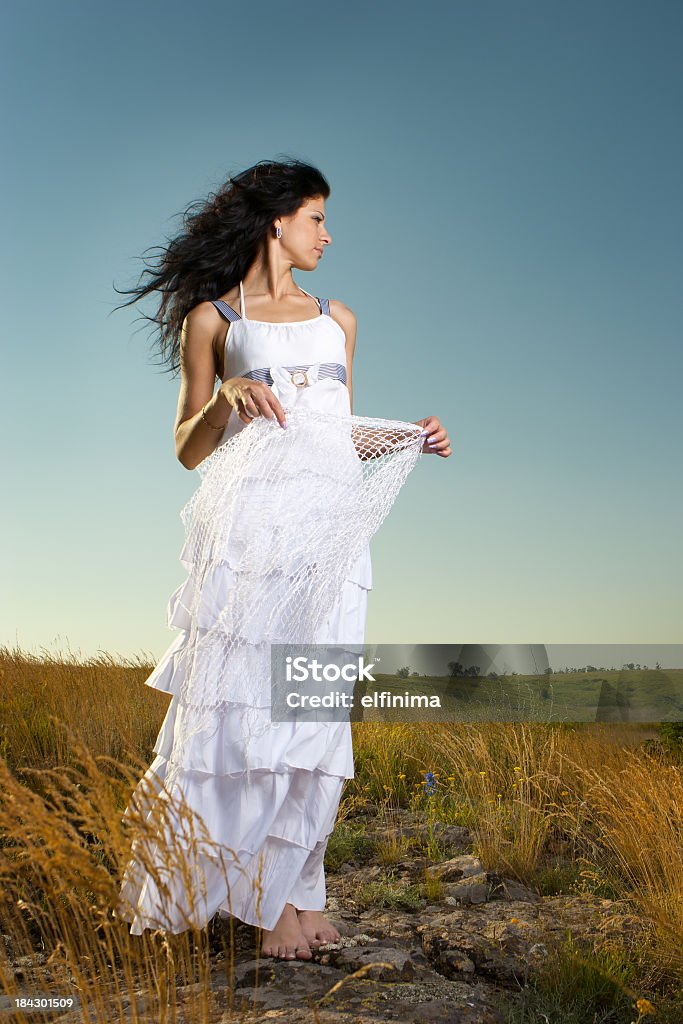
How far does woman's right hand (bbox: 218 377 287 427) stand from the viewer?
8.17 feet

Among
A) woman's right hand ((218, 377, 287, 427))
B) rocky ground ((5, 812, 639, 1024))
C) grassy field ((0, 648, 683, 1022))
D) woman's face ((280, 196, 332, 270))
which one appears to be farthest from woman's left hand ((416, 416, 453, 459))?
rocky ground ((5, 812, 639, 1024))

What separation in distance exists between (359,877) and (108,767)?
6.48ft

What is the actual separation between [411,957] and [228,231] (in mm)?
2533

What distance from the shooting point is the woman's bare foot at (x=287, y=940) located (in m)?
2.71

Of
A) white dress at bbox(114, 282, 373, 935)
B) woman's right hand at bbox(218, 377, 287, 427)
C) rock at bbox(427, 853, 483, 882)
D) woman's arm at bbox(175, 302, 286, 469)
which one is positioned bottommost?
rock at bbox(427, 853, 483, 882)

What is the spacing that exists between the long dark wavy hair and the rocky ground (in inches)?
88.1

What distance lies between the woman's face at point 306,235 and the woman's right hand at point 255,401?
769 mm

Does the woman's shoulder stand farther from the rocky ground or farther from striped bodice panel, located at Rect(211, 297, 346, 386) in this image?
the rocky ground

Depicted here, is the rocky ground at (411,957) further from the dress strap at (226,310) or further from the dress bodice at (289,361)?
the dress strap at (226,310)

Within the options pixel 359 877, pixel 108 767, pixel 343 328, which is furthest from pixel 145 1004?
pixel 108 767

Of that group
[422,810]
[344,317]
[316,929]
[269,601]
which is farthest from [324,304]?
[422,810]

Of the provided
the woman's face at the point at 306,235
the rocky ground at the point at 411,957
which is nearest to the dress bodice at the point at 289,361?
the woman's face at the point at 306,235

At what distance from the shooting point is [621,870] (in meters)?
3.91

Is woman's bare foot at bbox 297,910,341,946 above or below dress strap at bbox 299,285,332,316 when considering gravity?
below
